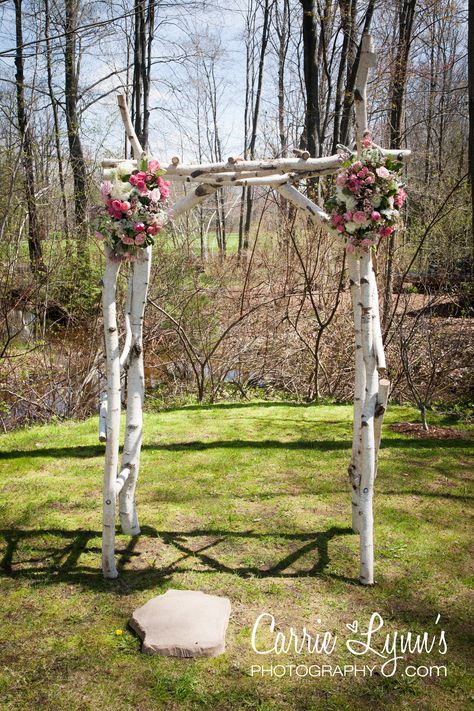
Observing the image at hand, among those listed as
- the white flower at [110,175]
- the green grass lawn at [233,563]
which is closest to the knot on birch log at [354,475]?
the green grass lawn at [233,563]

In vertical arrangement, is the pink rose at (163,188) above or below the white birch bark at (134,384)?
above

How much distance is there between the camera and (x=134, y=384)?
403 cm

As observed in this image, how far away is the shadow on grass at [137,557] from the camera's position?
378 cm

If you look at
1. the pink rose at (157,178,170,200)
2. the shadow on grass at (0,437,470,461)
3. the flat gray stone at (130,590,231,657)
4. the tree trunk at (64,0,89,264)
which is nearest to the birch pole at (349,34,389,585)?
the flat gray stone at (130,590,231,657)

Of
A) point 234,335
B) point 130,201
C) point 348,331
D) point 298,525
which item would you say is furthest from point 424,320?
point 130,201

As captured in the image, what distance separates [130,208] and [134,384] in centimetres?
120

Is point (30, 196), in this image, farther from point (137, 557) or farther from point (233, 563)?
point (233, 563)

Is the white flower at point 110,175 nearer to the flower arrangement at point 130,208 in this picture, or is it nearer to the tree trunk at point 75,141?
the flower arrangement at point 130,208

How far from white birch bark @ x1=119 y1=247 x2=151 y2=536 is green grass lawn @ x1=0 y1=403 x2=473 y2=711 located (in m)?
0.44

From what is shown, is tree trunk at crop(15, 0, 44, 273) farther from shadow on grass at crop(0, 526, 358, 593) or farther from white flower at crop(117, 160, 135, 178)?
white flower at crop(117, 160, 135, 178)

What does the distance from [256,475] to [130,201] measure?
2.88 metres

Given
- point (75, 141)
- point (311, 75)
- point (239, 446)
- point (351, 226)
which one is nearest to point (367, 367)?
point (351, 226)

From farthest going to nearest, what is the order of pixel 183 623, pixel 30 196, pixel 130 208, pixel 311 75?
pixel 311 75, pixel 30 196, pixel 130 208, pixel 183 623

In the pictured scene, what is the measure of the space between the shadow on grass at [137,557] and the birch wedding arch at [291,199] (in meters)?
0.19
